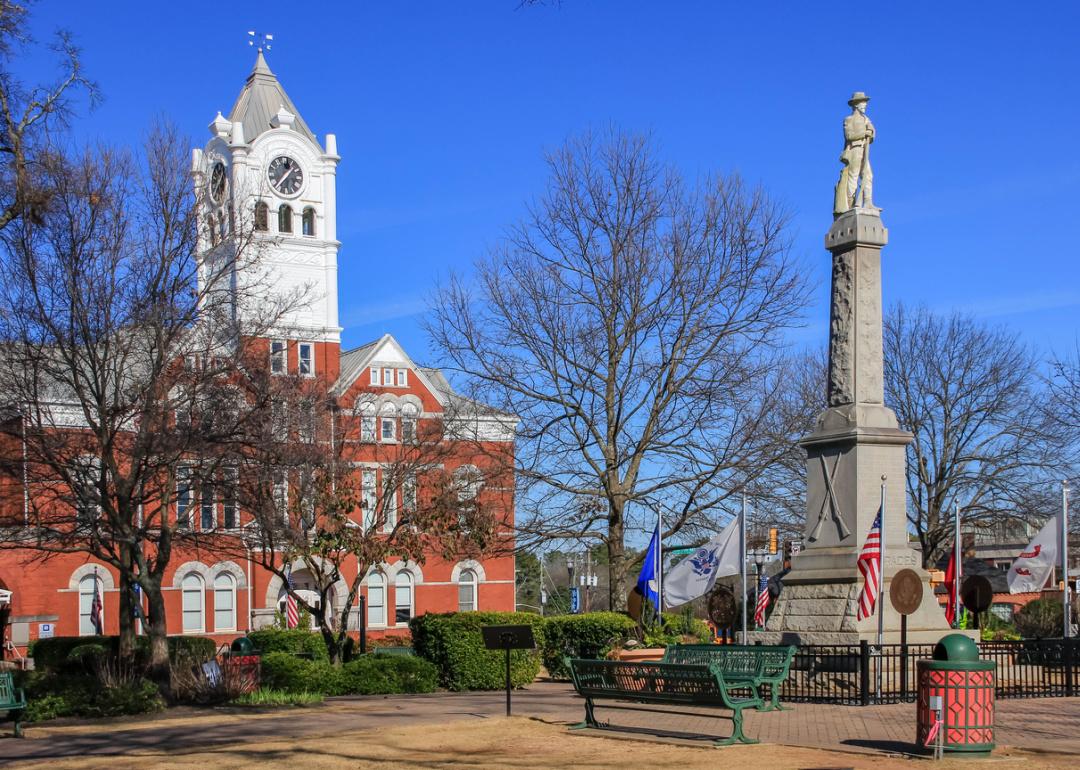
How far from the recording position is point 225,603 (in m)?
53.3

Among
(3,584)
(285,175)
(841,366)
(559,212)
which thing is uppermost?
(285,175)

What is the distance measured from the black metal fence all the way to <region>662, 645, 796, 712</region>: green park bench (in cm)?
145

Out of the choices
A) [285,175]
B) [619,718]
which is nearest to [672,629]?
[619,718]

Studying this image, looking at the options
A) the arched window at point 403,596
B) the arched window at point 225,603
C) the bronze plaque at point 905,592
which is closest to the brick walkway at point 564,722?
the bronze plaque at point 905,592

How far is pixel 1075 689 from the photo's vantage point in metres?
19.7

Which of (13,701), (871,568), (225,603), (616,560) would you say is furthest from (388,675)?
(225,603)

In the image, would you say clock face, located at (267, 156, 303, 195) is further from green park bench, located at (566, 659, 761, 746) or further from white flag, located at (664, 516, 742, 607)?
green park bench, located at (566, 659, 761, 746)

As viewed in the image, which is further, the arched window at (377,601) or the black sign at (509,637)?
the arched window at (377,601)

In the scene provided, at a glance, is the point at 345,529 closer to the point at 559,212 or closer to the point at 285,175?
the point at 559,212

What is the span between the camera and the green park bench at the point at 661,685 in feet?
44.6

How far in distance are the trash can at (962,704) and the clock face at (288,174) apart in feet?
163

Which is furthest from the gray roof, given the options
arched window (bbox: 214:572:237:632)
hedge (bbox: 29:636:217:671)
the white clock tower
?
hedge (bbox: 29:636:217:671)

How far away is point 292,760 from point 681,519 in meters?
18.2

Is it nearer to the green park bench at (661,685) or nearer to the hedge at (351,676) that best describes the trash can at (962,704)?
the green park bench at (661,685)
